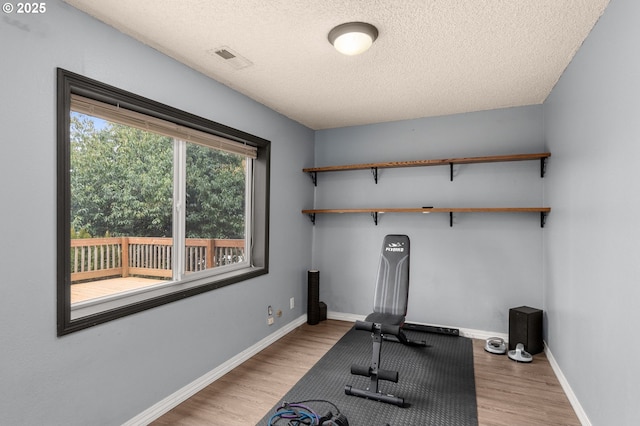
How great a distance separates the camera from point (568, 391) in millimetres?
2488

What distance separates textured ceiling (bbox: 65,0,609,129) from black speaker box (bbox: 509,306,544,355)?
6.87 ft

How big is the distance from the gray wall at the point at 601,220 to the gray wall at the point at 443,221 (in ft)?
2.31

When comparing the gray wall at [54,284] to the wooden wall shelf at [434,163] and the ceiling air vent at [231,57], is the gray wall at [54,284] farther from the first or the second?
the wooden wall shelf at [434,163]

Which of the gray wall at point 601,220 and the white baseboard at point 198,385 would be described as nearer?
the gray wall at point 601,220

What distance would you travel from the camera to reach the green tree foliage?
206cm

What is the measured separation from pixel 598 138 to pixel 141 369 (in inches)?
123

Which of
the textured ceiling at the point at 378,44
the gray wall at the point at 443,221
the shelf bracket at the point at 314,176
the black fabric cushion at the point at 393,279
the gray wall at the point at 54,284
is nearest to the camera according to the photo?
the gray wall at the point at 54,284

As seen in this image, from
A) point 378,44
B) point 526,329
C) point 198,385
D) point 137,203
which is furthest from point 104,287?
point 526,329

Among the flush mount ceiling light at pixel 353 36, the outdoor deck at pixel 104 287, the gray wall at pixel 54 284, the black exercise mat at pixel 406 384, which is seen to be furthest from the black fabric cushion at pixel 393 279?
the outdoor deck at pixel 104 287

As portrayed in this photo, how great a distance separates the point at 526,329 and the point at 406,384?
1.38 m

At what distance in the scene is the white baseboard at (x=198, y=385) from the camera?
7.18 ft

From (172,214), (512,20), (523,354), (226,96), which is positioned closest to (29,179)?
(172,214)

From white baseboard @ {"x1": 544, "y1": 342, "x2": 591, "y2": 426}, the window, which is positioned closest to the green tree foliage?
the window

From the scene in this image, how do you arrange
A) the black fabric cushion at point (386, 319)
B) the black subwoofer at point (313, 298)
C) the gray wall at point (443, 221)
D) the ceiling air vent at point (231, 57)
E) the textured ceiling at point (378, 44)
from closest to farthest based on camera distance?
1. the textured ceiling at point (378, 44)
2. the ceiling air vent at point (231, 57)
3. the black fabric cushion at point (386, 319)
4. the gray wall at point (443, 221)
5. the black subwoofer at point (313, 298)
